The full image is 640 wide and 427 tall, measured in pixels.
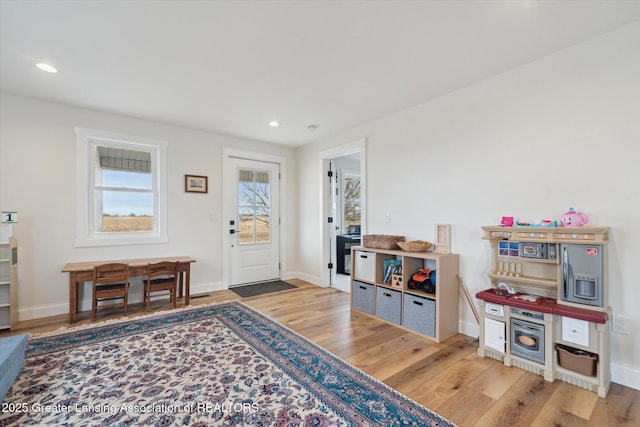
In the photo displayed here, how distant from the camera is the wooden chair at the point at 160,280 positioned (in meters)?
3.57

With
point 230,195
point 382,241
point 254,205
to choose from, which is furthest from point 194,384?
point 254,205

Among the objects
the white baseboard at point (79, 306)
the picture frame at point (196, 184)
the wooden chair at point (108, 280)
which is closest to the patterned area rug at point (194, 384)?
the wooden chair at point (108, 280)

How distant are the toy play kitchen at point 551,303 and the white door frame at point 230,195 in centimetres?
349

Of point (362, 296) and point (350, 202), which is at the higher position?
point (350, 202)

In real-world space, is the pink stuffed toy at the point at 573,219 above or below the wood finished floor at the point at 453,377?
above

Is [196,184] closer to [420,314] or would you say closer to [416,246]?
[416,246]

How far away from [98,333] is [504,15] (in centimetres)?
433

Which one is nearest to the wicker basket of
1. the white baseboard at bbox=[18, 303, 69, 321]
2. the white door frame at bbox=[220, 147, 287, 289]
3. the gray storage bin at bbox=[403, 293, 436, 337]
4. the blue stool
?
the gray storage bin at bbox=[403, 293, 436, 337]

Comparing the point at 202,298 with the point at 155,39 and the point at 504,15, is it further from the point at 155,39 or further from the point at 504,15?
the point at 504,15

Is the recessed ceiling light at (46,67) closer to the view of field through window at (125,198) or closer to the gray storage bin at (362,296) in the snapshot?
the view of field through window at (125,198)

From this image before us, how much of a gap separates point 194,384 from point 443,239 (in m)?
2.61

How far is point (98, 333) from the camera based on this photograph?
9.45 feet

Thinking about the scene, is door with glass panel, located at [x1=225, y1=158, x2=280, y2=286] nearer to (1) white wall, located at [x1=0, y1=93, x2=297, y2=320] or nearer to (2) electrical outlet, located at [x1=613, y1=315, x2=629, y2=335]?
(1) white wall, located at [x1=0, y1=93, x2=297, y2=320]

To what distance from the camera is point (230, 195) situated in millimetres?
4762
